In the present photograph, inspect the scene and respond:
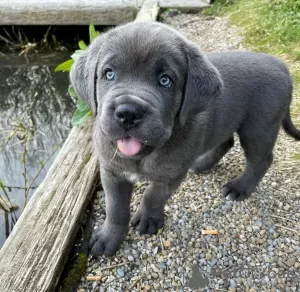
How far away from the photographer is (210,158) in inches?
149

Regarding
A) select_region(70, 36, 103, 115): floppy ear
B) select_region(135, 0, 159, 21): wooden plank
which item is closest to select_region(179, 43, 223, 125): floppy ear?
select_region(70, 36, 103, 115): floppy ear

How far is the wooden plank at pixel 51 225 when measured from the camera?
2654mm

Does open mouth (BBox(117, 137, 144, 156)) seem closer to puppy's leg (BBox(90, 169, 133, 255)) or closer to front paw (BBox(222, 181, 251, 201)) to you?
puppy's leg (BBox(90, 169, 133, 255))

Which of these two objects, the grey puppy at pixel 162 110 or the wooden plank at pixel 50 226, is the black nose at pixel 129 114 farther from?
the wooden plank at pixel 50 226

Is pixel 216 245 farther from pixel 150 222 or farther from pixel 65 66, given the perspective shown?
pixel 65 66

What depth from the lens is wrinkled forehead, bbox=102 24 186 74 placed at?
2348 mm

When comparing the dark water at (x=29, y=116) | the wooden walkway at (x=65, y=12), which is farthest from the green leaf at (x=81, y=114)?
the wooden walkway at (x=65, y=12)

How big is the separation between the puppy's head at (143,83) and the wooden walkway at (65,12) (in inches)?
199

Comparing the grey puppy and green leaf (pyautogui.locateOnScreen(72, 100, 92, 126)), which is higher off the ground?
the grey puppy

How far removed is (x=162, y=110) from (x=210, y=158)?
149 centimetres

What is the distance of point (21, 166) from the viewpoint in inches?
189

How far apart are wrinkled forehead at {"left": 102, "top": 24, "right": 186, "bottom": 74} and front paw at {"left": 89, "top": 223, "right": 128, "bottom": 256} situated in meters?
1.31

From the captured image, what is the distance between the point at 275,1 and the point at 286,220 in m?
5.21

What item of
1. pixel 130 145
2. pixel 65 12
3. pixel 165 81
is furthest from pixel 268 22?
pixel 130 145
